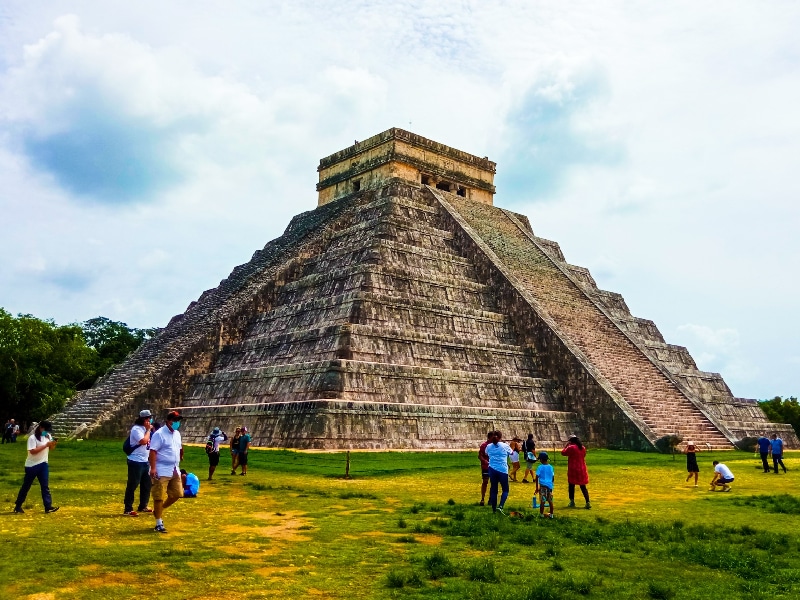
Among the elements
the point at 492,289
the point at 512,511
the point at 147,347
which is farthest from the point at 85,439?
the point at 512,511

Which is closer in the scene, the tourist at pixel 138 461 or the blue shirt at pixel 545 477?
the tourist at pixel 138 461

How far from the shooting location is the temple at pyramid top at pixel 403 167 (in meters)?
37.2

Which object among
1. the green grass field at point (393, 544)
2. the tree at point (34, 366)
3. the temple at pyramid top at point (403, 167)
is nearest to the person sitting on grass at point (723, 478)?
the green grass field at point (393, 544)

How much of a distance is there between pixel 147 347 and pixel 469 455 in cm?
2032

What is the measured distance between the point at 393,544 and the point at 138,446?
421cm

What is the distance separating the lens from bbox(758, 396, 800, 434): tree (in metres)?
41.5

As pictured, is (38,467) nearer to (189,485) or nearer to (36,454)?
(36,454)

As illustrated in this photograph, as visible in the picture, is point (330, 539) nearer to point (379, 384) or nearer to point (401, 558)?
point (401, 558)

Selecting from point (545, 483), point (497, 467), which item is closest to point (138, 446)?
point (497, 467)

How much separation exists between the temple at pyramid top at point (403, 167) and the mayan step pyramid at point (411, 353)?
257 mm

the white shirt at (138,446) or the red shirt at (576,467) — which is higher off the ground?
the white shirt at (138,446)

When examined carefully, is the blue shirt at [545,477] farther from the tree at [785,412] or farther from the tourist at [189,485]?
the tree at [785,412]

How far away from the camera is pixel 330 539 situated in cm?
877

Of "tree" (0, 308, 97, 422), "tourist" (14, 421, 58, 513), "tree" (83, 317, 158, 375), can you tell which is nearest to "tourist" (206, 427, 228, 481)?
"tourist" (14, 421, 58, 513)
